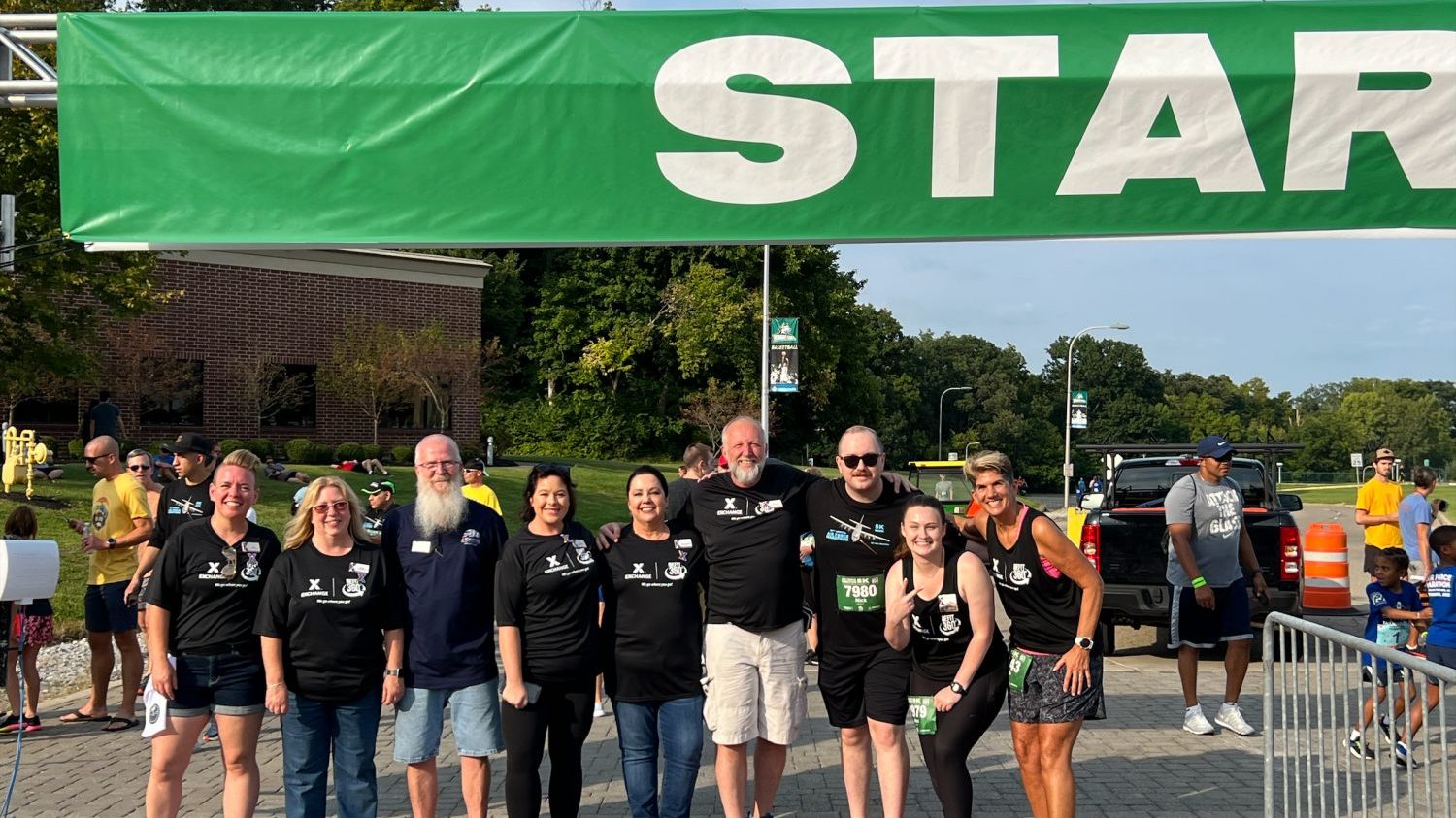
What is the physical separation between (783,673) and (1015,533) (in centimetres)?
124

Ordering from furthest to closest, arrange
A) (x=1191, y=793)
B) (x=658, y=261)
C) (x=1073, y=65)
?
(x=658, y=261) < (x=1191, y=793) < (x=1073, y=65)

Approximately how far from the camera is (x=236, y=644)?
5543 millimetres

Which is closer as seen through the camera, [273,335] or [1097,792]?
[1097,792]

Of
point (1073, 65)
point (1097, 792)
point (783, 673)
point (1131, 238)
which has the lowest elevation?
point (1097, 792)

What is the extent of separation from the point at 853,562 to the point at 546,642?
4.67 feet

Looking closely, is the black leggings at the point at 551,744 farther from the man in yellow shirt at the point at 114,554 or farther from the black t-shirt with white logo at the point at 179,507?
the man in yellow shirt at the point at 114,554

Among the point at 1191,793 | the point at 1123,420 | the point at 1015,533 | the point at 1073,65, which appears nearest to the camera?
the point at 1073,65

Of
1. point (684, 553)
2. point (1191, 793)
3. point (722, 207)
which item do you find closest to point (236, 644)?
point (684, 553)

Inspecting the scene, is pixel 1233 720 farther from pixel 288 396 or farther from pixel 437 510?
pixel 288 396

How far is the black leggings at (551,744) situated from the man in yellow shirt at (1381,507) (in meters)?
10.2

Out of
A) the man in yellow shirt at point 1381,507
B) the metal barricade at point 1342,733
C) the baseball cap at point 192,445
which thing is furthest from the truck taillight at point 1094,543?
the baseball cap at point 192,445

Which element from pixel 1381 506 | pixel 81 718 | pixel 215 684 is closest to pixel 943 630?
pixel 215 684

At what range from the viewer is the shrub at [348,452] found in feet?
103

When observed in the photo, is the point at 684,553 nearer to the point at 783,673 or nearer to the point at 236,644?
the point at 783,673
